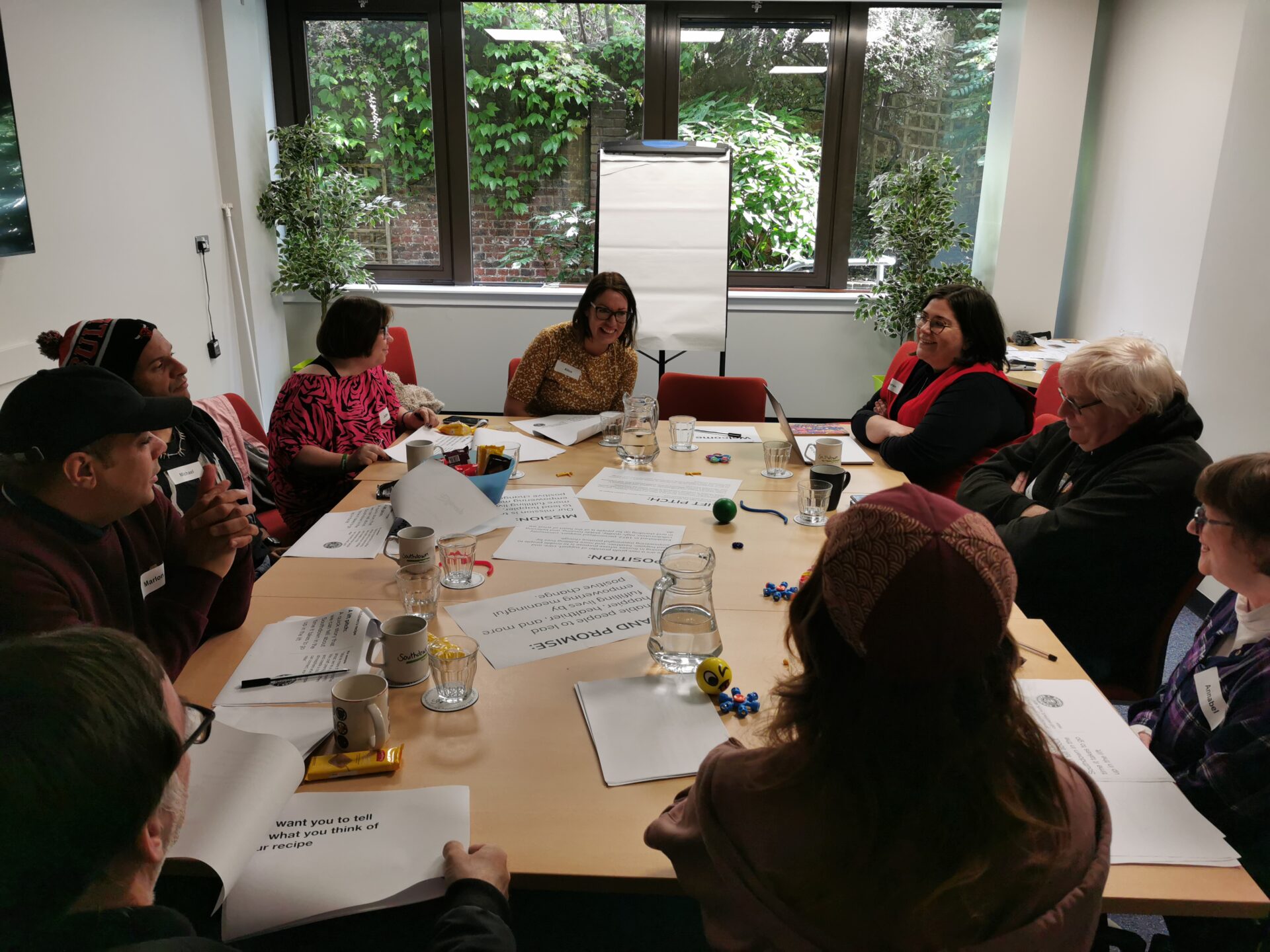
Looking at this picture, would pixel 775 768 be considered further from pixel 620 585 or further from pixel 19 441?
pixel 19 441

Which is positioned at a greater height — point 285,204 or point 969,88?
point 969,88

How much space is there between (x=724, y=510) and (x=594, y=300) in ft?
4.97

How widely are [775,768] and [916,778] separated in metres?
0.14

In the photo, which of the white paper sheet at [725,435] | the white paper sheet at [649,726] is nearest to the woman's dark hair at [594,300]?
the white paper sheet at [725,435]

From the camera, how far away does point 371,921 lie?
1132mm

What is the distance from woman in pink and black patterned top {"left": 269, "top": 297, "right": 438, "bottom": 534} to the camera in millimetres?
2754

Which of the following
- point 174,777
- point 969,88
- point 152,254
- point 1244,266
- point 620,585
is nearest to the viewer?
point 174,777

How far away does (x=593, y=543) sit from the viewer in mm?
1990

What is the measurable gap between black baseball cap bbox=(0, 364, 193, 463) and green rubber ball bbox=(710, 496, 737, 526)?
1236mm

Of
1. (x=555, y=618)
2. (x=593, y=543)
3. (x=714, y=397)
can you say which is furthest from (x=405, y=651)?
(x=714, y=397)

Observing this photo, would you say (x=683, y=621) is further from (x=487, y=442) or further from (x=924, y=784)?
(x=487, y=442)

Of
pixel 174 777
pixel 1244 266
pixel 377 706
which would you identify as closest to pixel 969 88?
pixel 1244 266

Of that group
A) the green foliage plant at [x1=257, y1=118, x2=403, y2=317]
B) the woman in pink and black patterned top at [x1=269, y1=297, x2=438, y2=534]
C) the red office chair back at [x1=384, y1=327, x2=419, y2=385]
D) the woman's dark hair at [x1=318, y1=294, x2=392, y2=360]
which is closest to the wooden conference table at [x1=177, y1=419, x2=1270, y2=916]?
the woman in pink and black patterned top at [x1=269, y1=297, x2=438, y2=534]

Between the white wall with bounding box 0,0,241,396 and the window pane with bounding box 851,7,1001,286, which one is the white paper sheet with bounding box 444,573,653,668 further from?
the window pane with bounding box 851,7,1001,286
